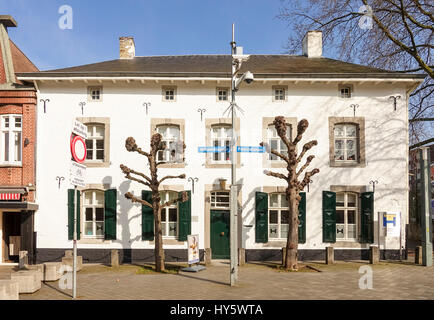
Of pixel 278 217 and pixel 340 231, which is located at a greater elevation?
pixel 278 217

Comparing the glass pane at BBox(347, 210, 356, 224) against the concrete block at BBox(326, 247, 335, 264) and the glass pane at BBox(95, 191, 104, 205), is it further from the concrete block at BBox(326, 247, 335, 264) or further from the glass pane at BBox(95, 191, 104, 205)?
the glass pane at BBox(95, 191, 104, 205)

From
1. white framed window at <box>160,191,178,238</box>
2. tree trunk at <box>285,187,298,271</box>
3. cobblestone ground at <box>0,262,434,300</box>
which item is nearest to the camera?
cobblestone ground at <box>0,262,434,300</box>

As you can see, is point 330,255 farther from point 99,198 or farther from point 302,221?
point 99,198

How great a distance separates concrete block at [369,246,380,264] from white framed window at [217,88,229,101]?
26.0 feet

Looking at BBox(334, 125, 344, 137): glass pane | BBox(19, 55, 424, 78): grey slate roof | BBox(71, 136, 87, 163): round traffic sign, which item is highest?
BBox(19, 55, 424, 78): grey slate roof

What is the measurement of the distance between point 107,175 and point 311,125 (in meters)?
8.36

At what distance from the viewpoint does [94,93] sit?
49.4 feet

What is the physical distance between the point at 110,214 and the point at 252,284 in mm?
6731

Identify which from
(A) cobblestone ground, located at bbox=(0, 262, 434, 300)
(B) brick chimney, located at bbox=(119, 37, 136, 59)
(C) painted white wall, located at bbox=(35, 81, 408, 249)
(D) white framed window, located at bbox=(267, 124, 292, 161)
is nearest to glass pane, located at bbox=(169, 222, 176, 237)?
(C) painted white wall, located at bbox=(35, 81, 408, 249)

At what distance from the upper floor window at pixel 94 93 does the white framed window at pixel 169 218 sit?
4.63m

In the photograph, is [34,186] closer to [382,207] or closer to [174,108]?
[174,108]

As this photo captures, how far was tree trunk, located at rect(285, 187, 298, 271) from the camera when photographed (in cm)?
1260

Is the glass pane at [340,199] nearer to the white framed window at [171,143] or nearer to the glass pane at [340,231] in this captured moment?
the glass pane at [340,231]

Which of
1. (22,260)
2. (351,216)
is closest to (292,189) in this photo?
(351,216)
